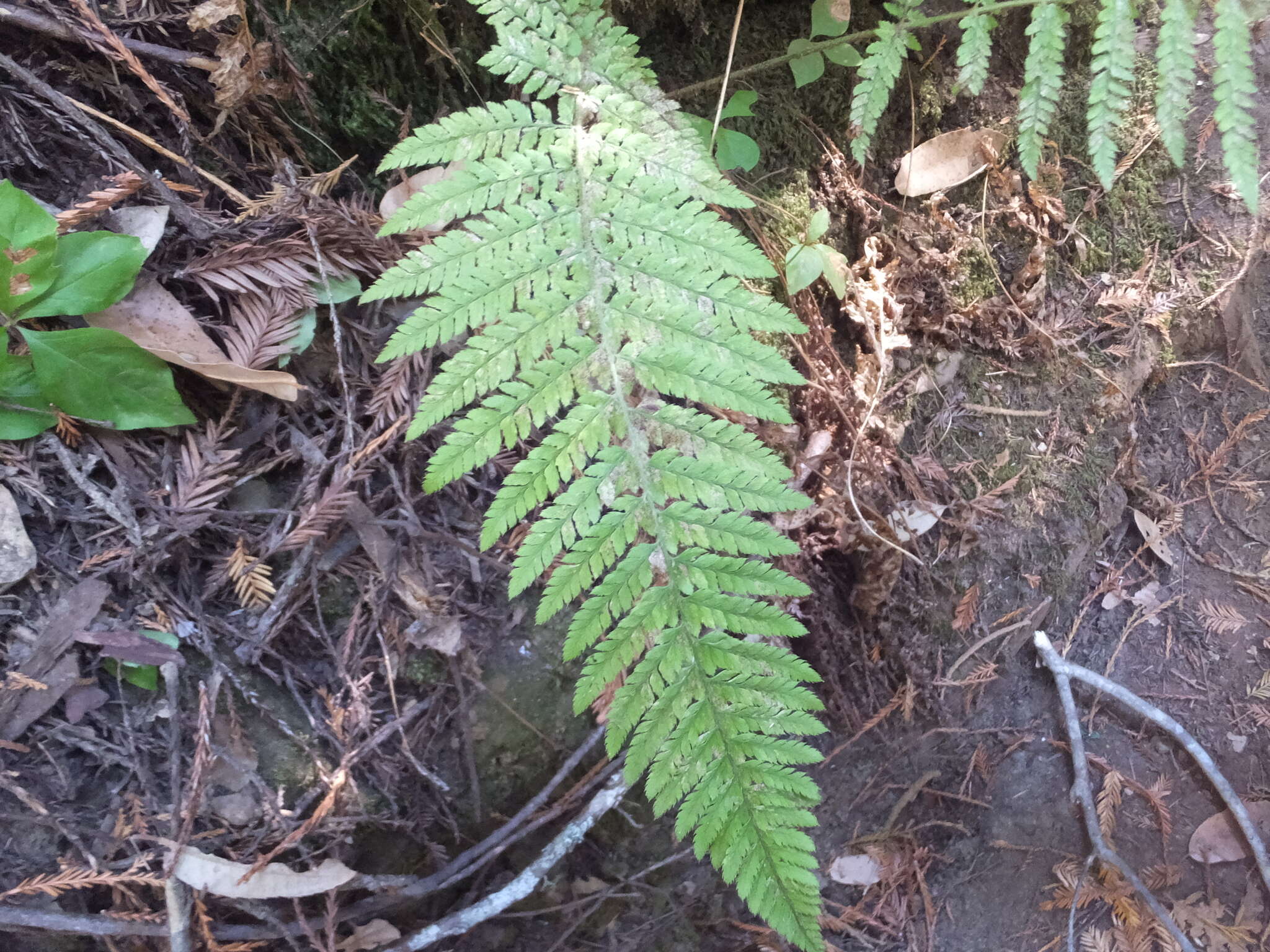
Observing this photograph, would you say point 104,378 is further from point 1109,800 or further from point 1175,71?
point 1109,800

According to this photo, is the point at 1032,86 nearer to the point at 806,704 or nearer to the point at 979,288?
the point at 979,288

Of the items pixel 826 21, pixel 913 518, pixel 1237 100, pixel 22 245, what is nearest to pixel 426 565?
pixel 22 245

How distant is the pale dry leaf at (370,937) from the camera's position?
6.32ft

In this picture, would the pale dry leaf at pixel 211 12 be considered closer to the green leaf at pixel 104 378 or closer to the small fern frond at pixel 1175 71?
the green leaf at pixel 104 378

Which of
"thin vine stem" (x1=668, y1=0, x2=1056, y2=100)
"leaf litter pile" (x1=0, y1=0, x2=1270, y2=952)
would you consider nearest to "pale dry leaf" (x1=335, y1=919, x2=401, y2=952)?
"leaf litter pile" (x1=0, y1=0, x2=1270, y2=952)

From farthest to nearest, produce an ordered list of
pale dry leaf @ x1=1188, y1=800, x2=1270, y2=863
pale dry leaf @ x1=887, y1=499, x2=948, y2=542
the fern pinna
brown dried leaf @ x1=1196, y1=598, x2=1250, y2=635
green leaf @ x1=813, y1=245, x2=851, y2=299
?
brown dried leaf @ x1=1196, y1=598, x2=1250, y2=635
pale dry leaf @ x1=1188, y1=800, x2=1270, y2=863
pale dry leaf @ x1=887, y1=499, x2=948, y2=542
green leaf @ x1=813, y1=245, x2=851, y2=299
the fern pinna

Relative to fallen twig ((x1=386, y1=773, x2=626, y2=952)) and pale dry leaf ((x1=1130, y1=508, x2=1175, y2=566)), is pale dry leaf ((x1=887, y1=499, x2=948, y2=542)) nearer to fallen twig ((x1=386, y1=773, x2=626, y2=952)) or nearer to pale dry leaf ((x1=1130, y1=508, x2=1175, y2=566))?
pale dry leaf ((x1=1130, y1=508, x2=1175, y2=566))

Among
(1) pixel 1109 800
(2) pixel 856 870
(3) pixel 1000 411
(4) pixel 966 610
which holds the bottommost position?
(1) pixel 1109 800

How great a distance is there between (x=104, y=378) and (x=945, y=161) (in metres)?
2.79

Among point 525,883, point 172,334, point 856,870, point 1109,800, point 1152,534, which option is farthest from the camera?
point 1152,534

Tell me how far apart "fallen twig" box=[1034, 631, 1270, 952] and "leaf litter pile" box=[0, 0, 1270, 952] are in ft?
0.28

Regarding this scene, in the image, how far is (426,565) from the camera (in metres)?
2.06

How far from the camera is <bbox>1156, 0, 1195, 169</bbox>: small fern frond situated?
1.62 m

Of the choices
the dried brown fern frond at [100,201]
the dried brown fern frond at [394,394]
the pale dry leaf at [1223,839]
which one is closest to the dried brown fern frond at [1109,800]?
the pale dry leaf at [1223,839]
